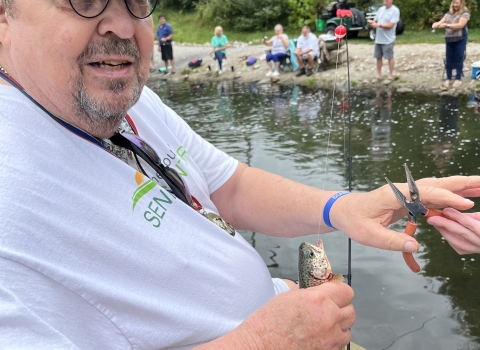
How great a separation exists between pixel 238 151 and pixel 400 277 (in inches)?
181

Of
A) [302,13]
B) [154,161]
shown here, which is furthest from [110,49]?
[302,13]

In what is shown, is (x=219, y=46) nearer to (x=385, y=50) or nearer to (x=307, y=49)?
(x=307, y=49)

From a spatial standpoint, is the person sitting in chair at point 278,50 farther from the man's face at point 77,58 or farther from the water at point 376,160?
the man's face at point 77,58

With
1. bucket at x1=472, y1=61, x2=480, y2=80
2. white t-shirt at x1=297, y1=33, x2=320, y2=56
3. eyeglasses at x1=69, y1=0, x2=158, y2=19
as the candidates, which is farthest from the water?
eyeglasses at x1=69, y1=0, x2=158, y2=19

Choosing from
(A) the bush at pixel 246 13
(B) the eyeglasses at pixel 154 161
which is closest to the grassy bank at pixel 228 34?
(A) the bush at pixel 246 13

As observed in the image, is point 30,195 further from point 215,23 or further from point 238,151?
point 215,23

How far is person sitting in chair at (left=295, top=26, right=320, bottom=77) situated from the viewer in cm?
1588

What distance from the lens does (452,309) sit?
4156 millimetres

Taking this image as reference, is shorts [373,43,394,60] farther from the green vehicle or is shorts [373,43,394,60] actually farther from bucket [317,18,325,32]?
bucket [317,18,325,32]

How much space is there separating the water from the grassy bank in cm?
708

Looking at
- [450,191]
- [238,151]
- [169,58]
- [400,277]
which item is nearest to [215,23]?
[169,58]

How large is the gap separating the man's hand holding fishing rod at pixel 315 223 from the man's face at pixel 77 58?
2.84 feet

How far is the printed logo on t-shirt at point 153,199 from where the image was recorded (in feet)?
5.17

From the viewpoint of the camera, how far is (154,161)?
71.3 inches
